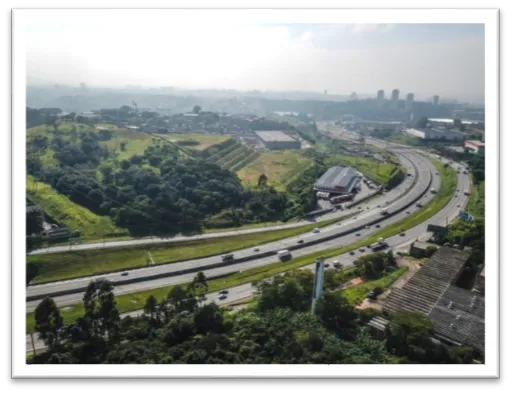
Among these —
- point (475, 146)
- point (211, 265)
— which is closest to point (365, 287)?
point (211, 265)

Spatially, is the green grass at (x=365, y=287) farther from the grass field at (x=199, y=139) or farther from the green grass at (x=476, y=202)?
the grass field at (x=199, y=139)

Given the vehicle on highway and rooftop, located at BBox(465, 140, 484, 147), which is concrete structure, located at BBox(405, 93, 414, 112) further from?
the vehicle on highway

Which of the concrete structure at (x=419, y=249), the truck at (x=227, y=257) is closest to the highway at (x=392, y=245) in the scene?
the concrete structure at (x=419, y=249)

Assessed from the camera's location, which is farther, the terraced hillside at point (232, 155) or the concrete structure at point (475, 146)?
the concrete structure at point (475, 146)

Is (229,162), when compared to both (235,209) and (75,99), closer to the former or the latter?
(235,209)

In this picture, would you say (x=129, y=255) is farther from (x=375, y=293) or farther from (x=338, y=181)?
(x=338, y=181)

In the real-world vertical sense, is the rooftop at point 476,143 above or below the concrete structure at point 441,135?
below
